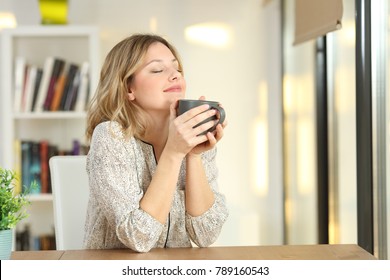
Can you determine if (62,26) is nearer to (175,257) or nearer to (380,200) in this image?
(380,200)

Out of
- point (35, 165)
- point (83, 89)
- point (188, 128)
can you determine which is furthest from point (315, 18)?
point (188, 128)

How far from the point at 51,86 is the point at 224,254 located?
8.32 ft

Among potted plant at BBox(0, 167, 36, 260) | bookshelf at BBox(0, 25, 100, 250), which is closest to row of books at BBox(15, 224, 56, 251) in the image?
bookshelf at BBox(0, 25, 100, 250)

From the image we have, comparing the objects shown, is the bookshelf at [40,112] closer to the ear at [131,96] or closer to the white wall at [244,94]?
the white wall at [244,94]

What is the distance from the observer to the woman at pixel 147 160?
1622mm

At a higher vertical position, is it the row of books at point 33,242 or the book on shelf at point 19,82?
the book on shelf at point 19,82

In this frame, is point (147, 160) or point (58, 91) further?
point (58, 91)

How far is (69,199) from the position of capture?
2.10 metres

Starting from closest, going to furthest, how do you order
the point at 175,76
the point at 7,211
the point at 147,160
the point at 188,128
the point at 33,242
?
the point at 7,211 < the point at 188,128 < the point at 175,76 < the point at 147,160 < the point at 33,242

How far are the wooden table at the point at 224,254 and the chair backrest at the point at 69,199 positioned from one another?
0.43m

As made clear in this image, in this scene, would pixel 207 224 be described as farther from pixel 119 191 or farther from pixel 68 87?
pixel 68 87

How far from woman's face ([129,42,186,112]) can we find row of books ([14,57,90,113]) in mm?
2109

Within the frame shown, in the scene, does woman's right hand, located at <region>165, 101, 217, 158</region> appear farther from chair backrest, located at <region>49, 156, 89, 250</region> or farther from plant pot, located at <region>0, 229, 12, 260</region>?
chair backrest, located at <region>49, 156, 89, 250</region>

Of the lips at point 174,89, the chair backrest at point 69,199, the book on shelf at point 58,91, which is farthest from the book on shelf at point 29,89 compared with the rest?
the lips at point 174,89
